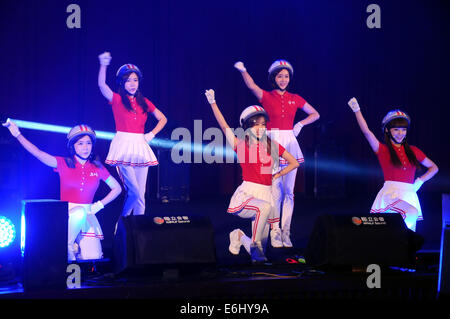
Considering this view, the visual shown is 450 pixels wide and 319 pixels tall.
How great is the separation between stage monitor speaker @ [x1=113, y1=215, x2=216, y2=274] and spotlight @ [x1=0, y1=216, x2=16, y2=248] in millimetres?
775

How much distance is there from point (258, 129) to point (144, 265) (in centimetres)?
172

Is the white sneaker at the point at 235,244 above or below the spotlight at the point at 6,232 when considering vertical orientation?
below

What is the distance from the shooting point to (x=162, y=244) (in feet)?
15.2

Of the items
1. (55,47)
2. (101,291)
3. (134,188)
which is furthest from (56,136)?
(101,291)

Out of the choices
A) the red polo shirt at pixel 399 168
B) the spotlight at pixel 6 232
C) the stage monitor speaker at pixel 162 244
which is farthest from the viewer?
the red polo shirt at pixel 399 168

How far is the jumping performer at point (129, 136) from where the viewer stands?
593 centimetres

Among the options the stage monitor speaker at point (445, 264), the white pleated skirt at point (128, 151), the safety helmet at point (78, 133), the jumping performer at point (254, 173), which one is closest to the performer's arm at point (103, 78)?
the white pleated skirt at point (128, 151)

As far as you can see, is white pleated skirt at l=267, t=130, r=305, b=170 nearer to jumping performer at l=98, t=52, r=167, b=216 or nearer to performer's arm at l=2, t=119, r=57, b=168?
jumping performer at l=98, t=52, r=167, b=216

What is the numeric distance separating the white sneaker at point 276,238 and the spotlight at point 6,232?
2.50 meters

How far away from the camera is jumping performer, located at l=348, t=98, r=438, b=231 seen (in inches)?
239

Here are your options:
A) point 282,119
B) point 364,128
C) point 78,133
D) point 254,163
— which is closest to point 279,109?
point 282,119

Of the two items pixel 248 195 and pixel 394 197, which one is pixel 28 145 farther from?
pixel 394 197

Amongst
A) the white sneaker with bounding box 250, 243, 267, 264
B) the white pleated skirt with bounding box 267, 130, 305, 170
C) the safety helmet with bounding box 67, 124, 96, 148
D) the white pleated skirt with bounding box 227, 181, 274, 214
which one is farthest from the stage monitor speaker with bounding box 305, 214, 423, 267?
the safety helmet with bounding box 67, 124, 96, 148

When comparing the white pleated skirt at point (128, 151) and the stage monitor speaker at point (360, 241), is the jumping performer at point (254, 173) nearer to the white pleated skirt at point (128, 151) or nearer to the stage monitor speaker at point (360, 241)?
the stage monitor speaker at point (360, 241)
